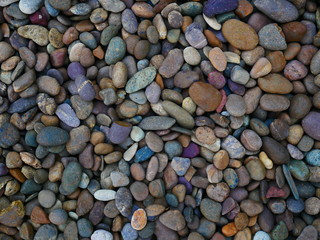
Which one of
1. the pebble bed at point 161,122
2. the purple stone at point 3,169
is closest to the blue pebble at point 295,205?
the pebble bed at point 161,122

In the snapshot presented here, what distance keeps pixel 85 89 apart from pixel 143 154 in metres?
0.26

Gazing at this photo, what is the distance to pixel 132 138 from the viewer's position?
1.04 metres

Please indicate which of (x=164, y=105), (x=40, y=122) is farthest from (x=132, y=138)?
(x=40, y=122)

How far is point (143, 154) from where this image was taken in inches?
40.5

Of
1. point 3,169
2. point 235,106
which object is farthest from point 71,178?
point 235,106

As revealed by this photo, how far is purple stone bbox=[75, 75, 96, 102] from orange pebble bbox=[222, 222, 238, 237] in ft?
1.83

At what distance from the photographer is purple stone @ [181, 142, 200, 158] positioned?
3.43 ft

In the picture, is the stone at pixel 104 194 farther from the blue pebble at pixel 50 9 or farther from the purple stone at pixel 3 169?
the blue pebble at pixel 50 9

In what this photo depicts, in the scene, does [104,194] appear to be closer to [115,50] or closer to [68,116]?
[68,116]

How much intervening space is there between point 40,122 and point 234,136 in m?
0.59

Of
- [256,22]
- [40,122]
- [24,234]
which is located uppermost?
[256,22]

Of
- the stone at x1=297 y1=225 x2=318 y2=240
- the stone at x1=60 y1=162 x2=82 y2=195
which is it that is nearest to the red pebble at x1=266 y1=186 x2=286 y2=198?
the stone at x1=297 y1=225 x2=318 y2=240

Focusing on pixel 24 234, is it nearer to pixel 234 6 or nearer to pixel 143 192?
pixel 143 192

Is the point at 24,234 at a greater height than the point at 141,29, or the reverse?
the point at 141,29
